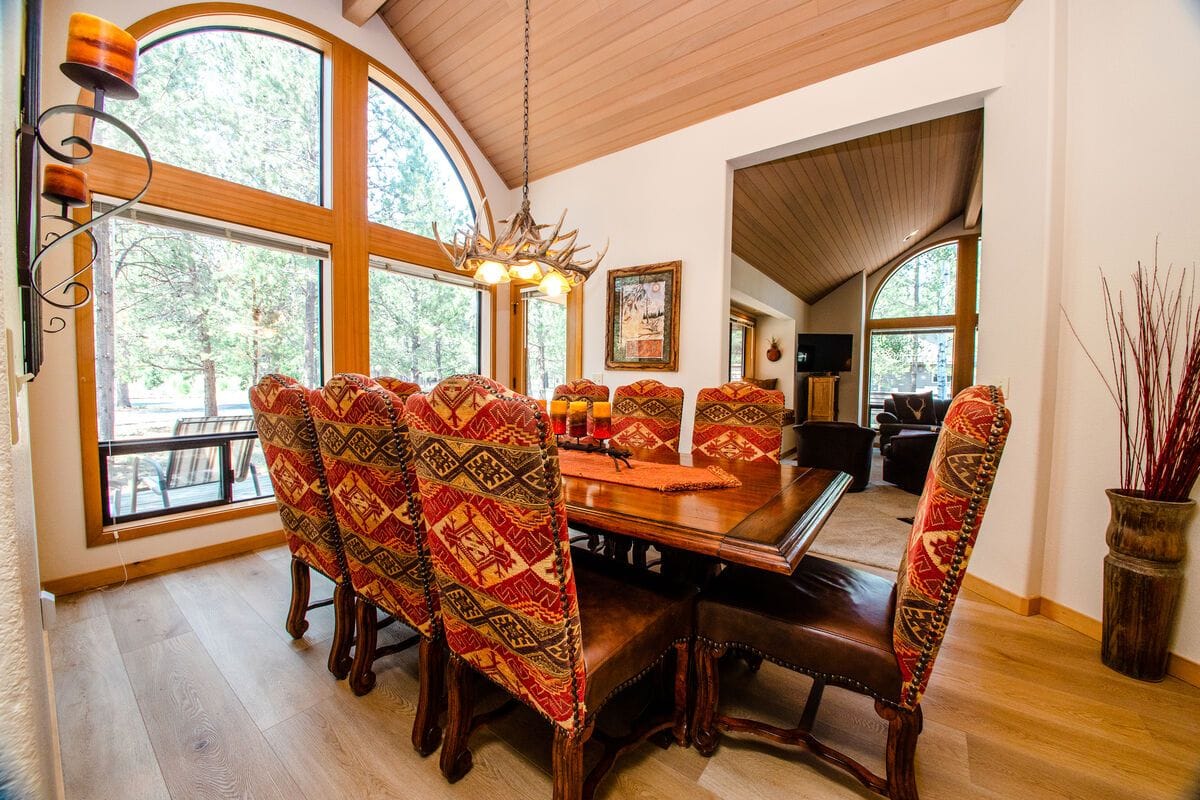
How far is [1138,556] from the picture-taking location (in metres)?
1.82

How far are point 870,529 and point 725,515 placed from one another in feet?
9.52

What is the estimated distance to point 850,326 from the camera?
847cm

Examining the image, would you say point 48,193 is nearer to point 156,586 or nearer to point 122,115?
point 122,115

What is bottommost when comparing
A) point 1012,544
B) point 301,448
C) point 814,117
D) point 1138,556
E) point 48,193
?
point 1012,544

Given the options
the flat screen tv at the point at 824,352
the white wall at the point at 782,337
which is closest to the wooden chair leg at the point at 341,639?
the white wall at the point at 782,337

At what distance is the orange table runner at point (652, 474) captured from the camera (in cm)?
163

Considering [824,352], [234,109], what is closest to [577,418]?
[234,109]

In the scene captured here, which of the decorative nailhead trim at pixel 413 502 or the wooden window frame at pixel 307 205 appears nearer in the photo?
the decorative nailhead trim at pixel 413 502

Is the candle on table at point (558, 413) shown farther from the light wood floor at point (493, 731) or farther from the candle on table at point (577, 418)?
the light wood floor at point (493, 731)

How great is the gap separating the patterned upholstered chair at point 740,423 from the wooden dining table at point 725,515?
495 millimetres

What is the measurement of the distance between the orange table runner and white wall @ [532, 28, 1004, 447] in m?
1.80

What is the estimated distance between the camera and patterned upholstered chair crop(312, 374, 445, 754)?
1.29 metres

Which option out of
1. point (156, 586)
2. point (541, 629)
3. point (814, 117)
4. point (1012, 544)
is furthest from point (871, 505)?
point (156, 586)

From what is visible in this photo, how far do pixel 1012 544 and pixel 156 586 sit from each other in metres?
4.65
